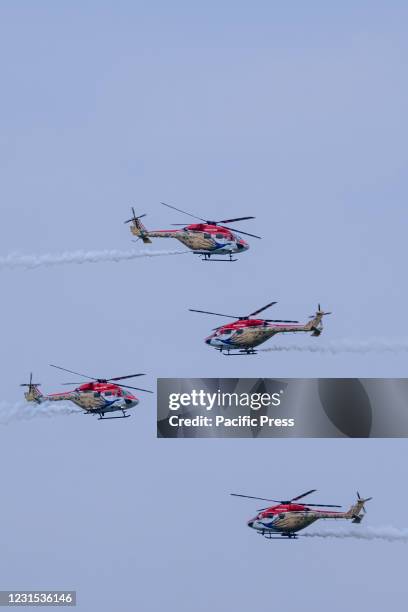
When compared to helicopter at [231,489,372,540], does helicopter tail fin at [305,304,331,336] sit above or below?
above

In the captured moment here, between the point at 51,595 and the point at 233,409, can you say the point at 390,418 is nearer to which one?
the point at 233,409

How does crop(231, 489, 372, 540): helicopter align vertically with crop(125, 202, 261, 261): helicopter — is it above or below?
below

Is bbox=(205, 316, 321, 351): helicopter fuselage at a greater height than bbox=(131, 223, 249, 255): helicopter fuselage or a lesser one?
lesser

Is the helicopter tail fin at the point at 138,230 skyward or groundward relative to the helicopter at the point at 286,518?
skyward

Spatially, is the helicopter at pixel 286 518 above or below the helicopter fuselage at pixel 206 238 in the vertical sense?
below

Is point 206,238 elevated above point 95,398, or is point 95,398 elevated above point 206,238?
point 206,238

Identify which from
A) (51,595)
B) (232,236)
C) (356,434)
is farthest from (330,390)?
(51,595)

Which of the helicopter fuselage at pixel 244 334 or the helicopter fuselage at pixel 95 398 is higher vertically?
the helicopter fuselage at pixel 244 334

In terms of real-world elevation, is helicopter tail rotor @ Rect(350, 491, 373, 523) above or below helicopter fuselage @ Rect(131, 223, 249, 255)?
below

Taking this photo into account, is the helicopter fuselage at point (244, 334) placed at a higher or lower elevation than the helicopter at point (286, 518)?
higher

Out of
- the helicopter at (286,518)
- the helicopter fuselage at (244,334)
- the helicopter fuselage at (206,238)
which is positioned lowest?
the helicopter at (286,518)

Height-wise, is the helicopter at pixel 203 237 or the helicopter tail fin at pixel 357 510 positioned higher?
the helicopter at pixel 203 237

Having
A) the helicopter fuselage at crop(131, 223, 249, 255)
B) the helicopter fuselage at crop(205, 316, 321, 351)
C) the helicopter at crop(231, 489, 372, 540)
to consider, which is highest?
the helicopter fuselage at crop(131, 223, 249, 255)

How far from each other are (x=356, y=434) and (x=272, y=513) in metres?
10.7
